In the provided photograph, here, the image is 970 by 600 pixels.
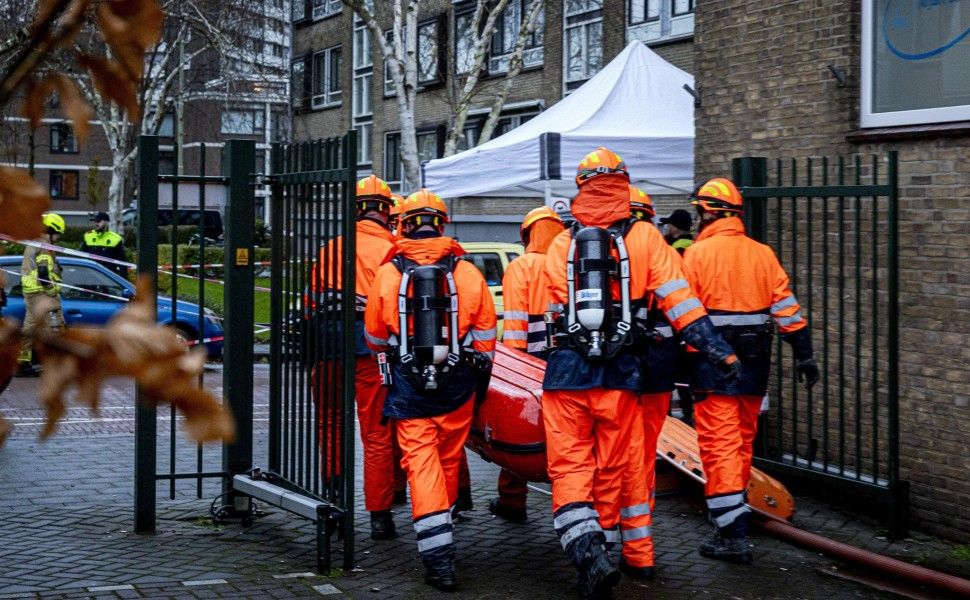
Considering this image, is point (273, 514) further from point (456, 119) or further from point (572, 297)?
point (456, 119)

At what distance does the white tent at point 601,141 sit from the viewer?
12930 millimetres

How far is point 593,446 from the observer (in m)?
6.19

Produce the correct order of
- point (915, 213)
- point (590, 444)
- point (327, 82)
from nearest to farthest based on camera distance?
point (590, 444), point (915, 213), point (327, 82)

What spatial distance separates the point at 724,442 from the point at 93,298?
1181cm

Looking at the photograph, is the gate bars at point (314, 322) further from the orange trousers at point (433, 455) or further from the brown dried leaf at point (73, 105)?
the brown dried leaf at point (73, 105)

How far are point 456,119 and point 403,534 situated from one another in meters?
17.0

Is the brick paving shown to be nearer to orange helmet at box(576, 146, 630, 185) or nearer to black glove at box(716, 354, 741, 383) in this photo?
black glove at box(716, 354, 741, 383)

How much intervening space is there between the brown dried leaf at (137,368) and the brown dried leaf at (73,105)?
1.07ft

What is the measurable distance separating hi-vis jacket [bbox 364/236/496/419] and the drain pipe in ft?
6.51

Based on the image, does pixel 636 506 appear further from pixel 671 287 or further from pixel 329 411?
pixel 329 411

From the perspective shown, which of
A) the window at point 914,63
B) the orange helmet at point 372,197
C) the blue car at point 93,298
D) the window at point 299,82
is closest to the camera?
the orange helmet at point 372,197

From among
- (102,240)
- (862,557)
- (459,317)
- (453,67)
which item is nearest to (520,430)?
(459,317)

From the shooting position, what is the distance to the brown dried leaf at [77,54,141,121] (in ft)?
5.23

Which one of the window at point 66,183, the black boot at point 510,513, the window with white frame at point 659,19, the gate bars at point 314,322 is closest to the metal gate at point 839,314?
the black boot at point 510,513
